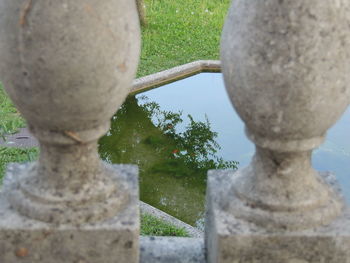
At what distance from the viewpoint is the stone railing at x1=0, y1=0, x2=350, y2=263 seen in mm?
1983

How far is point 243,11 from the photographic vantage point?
→ 209 cm

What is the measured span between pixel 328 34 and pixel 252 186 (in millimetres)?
717

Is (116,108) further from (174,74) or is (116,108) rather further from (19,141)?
(174,74)

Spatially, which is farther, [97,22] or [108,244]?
[108,244]

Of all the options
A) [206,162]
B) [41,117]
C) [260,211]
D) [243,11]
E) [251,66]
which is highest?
[206,162]

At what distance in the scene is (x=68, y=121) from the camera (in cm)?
215

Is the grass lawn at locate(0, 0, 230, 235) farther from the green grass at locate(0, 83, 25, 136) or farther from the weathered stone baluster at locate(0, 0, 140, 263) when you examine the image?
the weathered stone baluster at locate(0, 0, 140, 263)

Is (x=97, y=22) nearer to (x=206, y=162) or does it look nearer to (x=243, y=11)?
(x=243, y=11)

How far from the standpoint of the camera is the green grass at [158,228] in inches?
169

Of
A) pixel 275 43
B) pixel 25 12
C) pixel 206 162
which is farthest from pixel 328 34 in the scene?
pixel 206 162

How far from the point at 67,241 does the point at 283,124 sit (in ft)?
3.12

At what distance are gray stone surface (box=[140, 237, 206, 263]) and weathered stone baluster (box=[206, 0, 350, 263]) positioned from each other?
29 centimetres

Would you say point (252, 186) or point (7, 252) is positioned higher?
point (252, 186)

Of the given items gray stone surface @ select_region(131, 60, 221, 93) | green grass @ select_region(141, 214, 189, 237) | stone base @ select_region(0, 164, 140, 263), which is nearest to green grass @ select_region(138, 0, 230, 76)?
gray stone surface @ select_region(131, 60, 221, 93)
